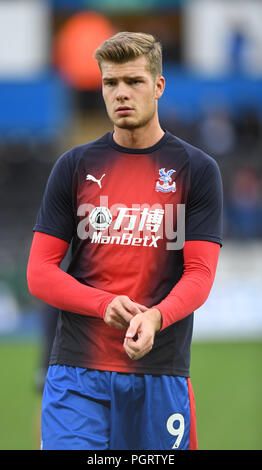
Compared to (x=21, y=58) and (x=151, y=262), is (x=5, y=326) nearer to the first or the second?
(x=21, y=58)

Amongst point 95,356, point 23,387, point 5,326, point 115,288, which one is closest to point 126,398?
point 95,356

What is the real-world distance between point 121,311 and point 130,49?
3.65 ft

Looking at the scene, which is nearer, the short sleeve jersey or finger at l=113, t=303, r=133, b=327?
finger at l=113, t=303, r=133, b=327

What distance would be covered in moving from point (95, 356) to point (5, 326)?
1298cm

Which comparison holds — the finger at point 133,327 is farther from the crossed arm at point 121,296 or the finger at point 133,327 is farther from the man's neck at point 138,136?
the man's neck at point 138,136

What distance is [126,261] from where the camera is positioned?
3916 mm

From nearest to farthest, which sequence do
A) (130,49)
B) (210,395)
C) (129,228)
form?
(130,49) → (129,228) → (210,395)

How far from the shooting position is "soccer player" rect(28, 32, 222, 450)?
12.7 ft

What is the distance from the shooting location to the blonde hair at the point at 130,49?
3826mm

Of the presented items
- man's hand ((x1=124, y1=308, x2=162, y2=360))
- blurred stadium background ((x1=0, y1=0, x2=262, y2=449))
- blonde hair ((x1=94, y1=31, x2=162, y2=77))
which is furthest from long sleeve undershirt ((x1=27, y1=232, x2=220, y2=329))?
blurred stadium background ((x1=0, y1=0, x2=262, y2=449))

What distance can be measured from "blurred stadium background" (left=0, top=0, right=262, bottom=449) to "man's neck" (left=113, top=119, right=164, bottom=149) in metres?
6.47

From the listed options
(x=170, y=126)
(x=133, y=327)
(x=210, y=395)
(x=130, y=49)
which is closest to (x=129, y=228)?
(x=133, y=327)

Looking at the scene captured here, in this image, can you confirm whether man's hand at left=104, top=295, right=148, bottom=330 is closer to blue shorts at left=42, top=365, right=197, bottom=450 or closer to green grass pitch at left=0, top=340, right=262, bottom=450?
blue shorts at left=42, top=365, right=197, bottom=450

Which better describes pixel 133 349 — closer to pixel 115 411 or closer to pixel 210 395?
pixel 115 411
